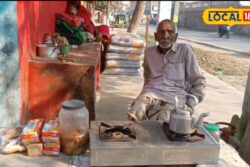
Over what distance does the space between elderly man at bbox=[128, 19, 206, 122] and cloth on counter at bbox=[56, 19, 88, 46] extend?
1.80 m

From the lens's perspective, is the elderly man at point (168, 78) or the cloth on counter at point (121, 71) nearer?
the elderly man at point (168, 78)

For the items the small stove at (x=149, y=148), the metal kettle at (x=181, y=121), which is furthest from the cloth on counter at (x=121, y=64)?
the metal kettle at (x=181, y=121)

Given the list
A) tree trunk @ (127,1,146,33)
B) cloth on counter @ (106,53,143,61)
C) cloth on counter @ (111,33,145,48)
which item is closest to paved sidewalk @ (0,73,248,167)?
cloth on counter @ (106,53,143,61)

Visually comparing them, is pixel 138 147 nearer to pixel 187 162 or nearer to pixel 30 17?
pixel 187 162

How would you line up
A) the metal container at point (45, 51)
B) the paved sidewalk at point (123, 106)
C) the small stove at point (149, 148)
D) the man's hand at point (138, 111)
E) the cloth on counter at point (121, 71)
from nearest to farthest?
the small stove at point (149, 148) < the paved sidewalk at point (123, 106) < the man's hand at point (138, 111) < the metal container at point (45, 51) < the cloth on counter at point (121, 71)

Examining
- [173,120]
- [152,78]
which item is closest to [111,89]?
[152,78]

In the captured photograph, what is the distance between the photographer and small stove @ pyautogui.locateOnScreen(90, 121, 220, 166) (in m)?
1.91

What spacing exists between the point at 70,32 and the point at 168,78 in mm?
2029

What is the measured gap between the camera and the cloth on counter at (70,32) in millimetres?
4285

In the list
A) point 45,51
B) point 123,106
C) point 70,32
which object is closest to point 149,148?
point 45,51

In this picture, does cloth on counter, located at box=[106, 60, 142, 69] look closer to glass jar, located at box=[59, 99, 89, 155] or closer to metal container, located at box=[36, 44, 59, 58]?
metal container, located at box=[36, 44, 59, 58]

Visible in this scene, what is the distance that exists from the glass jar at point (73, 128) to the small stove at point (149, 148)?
169mm

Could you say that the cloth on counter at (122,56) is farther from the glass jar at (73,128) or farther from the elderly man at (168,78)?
the glass jar at (73,128)

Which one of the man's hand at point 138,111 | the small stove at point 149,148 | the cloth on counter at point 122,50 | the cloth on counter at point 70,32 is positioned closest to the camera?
the small stove at point 149,148
